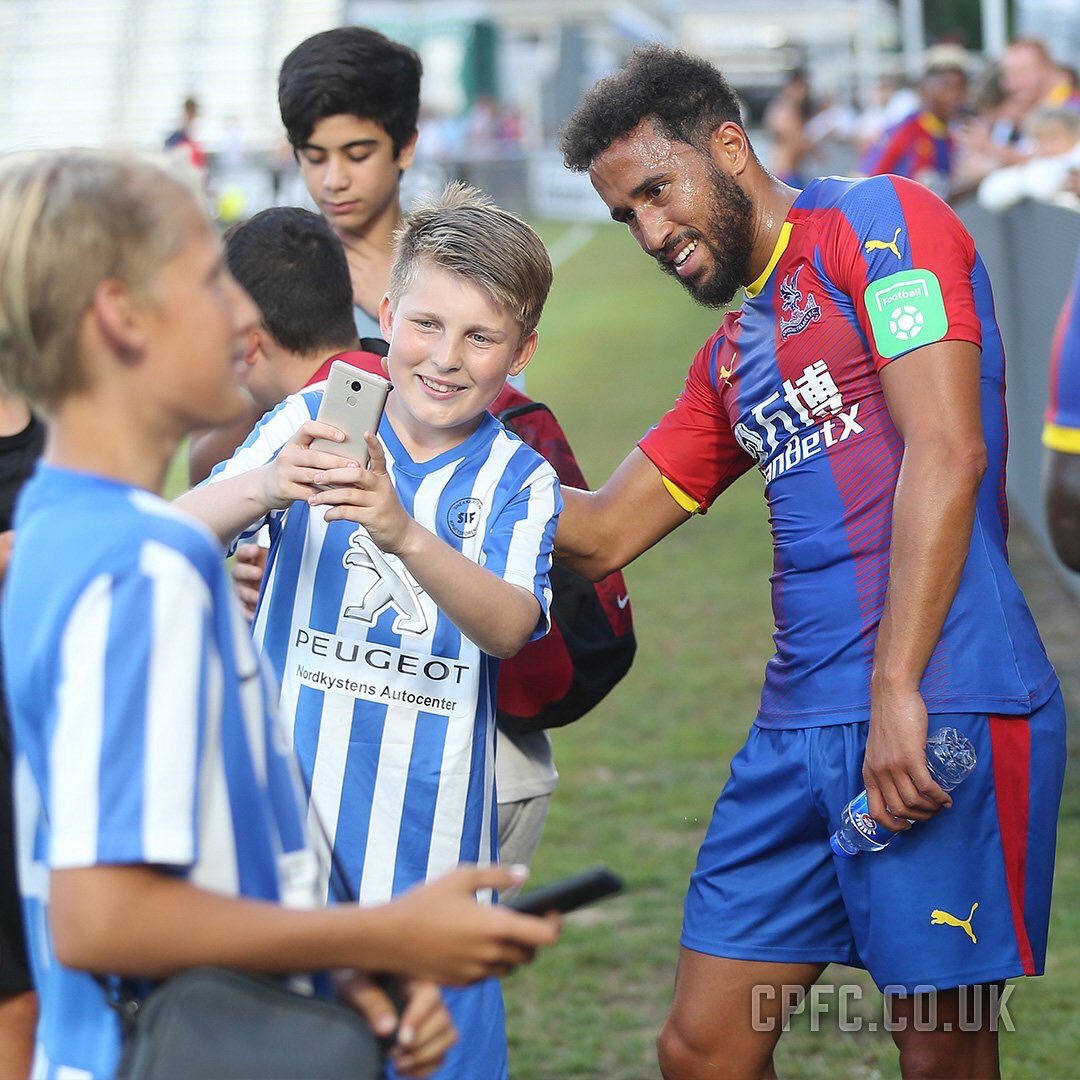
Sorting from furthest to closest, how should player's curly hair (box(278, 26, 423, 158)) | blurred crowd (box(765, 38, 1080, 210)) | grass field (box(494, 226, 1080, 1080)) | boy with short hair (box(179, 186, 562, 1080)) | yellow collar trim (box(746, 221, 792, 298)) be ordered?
blurred crowd (box(765, 38, 1080, 210)) < grass field (box(494, 226, 1080, 1080)) < player's curly hair (box(278, 26, 423, 158)) < yellow collar trim (box(746, 221, 792, 298)) < boy with short hair (box(179, 186, 562, 1080))

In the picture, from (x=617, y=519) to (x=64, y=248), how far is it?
181 cm

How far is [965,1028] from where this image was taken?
286 cm

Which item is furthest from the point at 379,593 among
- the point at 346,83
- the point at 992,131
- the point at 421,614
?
the point at 992,131

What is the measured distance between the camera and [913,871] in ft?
9.32

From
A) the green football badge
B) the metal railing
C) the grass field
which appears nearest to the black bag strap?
the green football badge

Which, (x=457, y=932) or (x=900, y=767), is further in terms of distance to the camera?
(x=900, y=767)

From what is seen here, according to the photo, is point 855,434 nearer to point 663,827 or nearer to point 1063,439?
point 1063,439

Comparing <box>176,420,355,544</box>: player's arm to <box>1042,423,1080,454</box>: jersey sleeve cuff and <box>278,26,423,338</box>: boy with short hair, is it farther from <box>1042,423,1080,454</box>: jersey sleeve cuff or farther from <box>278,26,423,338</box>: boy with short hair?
<box>1042,423,1080,454</box>: jersey sleeve cuff

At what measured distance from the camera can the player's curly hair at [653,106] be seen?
3.03m

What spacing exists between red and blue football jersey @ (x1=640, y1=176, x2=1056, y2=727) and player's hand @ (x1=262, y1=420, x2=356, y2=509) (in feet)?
3.24

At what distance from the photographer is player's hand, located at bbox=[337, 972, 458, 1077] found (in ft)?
5.74

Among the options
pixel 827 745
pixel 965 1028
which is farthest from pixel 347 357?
pixel 965 1028

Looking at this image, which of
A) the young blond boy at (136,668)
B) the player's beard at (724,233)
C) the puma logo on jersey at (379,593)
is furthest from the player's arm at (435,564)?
the player's beard at (724,233)

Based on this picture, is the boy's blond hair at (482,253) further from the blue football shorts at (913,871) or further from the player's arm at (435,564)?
the blue football shorts at (913,871)
